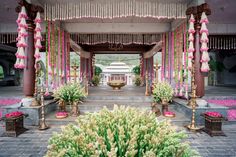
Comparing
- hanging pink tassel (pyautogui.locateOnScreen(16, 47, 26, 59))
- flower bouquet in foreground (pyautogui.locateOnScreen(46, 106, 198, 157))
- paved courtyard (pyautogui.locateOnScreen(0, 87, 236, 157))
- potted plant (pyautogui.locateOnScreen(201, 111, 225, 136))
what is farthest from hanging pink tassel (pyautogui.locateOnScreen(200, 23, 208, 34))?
hanging pink tassel (pyautogui.locateOnScreen(16, 47, 26, 59))

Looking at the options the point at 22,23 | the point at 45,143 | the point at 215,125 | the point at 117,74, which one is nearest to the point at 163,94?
the point at 215,125

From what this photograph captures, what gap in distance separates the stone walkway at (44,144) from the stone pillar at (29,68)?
141 centimetres

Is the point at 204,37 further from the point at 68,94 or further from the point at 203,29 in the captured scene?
the point at 68,94

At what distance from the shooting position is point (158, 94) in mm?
5961

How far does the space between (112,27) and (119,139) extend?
8109mm

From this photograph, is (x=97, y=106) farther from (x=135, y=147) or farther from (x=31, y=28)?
(x=135, y=147)

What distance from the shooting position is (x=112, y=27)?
28.7 feet

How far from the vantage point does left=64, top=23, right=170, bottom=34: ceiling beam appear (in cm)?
872

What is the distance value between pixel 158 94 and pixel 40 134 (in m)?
3.78

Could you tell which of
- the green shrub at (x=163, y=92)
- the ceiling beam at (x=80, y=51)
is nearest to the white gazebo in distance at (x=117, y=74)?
the ceiling beam at (x=80, y=51)

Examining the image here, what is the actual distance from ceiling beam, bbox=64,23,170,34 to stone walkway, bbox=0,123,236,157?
5.54 m

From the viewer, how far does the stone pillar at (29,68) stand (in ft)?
18.5

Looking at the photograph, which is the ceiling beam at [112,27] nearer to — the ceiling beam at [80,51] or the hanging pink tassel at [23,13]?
the ceiling beam at [80,51]

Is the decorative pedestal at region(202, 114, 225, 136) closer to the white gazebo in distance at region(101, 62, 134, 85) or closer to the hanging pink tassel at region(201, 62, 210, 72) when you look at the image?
the hanging pink tassel at region(201, 62, 210, 72)
